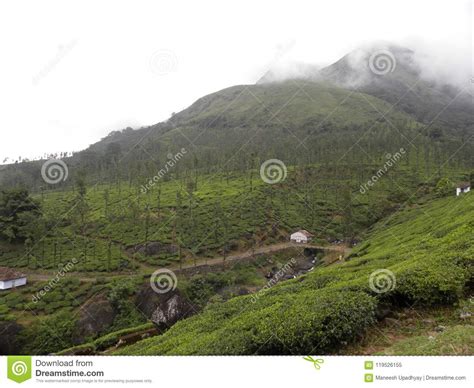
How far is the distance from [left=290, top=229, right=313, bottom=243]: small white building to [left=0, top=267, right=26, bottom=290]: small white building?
139 feet

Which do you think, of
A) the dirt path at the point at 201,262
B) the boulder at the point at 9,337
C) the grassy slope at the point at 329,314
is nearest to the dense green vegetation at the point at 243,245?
the grassy slope at the point at 329,314

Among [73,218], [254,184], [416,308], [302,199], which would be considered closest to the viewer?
[416,308]

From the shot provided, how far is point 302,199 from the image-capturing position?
7956 centimetres

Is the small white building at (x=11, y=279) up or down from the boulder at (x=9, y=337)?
up

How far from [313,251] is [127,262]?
97.6 ft

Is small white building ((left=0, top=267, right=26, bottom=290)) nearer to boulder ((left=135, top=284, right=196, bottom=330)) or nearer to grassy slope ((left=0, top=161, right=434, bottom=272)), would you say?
grassy slope ((left=0, top=161, right=434, bottom=272))

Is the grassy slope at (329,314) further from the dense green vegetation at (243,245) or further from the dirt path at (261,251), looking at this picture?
the dirt path at (261,251)

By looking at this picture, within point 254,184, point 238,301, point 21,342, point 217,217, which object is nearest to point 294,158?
point 254,184

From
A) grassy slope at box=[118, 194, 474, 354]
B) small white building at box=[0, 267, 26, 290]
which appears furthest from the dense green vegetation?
small white building at box=[0, 267, 26, 290]

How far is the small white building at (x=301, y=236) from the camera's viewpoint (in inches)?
2499

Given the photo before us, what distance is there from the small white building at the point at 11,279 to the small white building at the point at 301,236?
4240 centimetres

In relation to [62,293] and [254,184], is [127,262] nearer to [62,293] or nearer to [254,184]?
[62,293]

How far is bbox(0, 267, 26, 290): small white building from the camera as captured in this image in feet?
150
